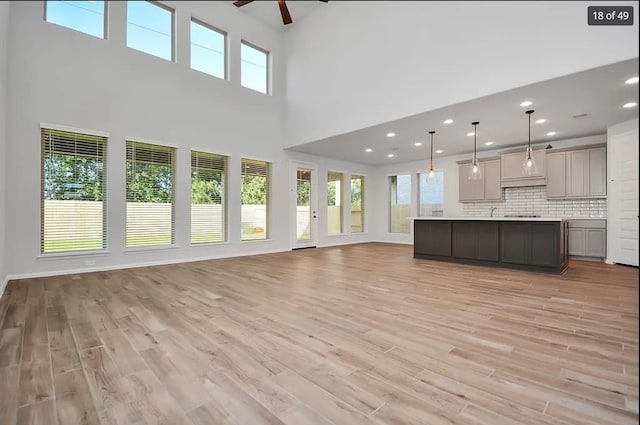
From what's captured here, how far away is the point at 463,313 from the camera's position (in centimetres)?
305

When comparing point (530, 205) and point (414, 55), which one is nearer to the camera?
point (414, 55)

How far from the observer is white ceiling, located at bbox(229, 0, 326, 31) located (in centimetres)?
707

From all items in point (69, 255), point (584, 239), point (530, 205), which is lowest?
point (69, 255)

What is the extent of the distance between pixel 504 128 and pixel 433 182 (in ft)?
11.4

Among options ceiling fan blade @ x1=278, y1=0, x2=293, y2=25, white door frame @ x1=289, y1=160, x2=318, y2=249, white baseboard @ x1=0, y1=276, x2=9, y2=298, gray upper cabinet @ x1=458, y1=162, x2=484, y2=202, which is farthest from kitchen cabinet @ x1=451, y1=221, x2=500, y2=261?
white baseboard @ x1=0, y1=276, x2=9, y2=298

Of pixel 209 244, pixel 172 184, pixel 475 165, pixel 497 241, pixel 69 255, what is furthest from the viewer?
pixel 209 244

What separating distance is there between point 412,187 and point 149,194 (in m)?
7.04

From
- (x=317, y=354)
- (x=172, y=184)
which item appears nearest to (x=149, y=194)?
(x=172, y=184)

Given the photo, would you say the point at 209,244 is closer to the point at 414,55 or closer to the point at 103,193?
→ the point at 103,193

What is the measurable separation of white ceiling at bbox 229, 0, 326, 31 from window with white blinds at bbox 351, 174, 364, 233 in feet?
15.0

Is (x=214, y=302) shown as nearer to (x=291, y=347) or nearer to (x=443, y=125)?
(x=291, y=347)

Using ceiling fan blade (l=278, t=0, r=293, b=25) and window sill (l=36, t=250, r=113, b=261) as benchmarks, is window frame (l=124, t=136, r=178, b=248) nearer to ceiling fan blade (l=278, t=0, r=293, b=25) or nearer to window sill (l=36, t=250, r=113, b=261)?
window sill (l=36, t=250, r=113, b=261)

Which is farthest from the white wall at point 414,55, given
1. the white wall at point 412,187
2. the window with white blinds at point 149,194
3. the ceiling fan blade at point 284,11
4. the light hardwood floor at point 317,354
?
the white wall at point 412,187

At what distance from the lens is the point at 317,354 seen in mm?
2215
